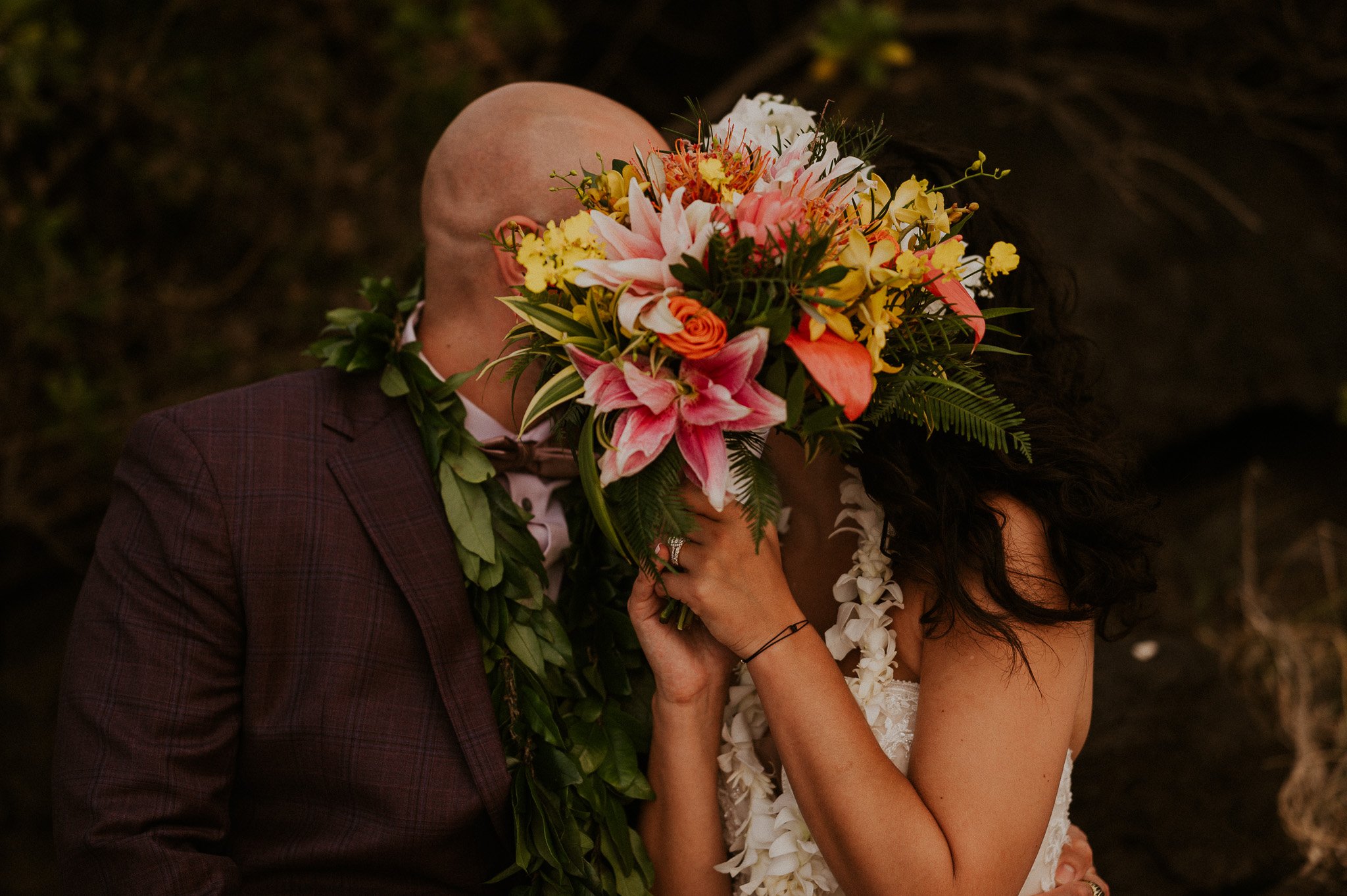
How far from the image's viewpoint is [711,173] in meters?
1.41

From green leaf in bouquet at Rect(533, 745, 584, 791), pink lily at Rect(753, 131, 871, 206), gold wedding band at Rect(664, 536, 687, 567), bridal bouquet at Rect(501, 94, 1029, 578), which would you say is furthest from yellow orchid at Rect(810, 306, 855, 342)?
green leaf in bouquet at Rect(533, 745, 584, 791)

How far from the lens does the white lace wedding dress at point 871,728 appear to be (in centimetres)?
185

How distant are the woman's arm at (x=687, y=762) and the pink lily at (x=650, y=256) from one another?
0.75 meters

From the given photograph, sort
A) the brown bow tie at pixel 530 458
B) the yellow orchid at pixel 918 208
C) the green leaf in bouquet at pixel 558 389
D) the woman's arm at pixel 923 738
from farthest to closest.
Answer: the brown bow tie at pixel 530 458
the woman's arm at pixel 923 738
the yellow orchid at pixel 918 208
the green leaf in bouquet at pixel 558 389

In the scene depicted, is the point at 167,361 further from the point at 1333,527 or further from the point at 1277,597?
the point at 1333,527

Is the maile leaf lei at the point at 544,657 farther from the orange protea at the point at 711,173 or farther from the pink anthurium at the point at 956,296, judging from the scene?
the pink anthurium at the point at 956,296

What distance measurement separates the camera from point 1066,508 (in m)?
1.73

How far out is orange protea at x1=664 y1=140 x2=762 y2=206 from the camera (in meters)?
1.42

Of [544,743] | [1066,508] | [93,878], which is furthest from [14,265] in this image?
[1066,508]

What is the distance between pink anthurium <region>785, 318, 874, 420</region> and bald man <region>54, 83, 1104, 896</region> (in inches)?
29.8

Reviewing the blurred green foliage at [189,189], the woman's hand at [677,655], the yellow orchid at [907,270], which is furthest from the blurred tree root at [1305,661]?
the blurred green foliage at [189,189]

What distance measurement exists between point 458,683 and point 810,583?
0.76 metres

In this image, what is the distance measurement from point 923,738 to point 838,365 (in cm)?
75

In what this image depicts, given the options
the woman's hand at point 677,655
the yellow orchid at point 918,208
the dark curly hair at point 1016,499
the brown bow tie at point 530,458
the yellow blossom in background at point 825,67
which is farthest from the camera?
the yellow blossom in background at point 825,67
